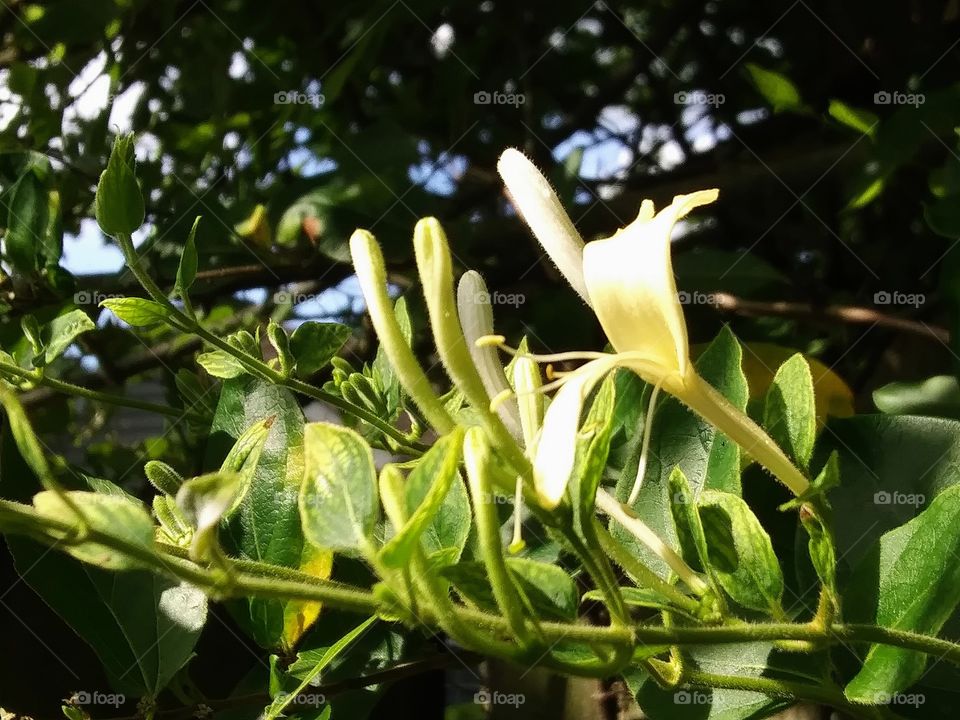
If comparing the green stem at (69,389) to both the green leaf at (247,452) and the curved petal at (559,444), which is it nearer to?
the green leaf at (247,452)

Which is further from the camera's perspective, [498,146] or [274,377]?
[498,146]

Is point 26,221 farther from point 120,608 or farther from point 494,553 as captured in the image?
point 494,553

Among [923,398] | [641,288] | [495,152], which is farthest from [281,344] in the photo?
[495,152]

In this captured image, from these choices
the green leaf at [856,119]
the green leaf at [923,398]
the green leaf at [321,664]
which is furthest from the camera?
the green leaf at [856,119]

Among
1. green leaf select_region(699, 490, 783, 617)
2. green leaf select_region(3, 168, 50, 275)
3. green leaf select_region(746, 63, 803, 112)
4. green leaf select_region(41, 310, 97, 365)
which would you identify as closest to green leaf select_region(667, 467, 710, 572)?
green leaf select_region(699, 490, 783, 617)

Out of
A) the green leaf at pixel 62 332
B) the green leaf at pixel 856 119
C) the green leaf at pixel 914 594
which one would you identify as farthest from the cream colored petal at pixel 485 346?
the green leaf at pixel 856 119

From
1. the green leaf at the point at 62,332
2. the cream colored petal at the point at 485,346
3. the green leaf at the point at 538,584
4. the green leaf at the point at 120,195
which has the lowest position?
the green leaf at the point at 538,584
